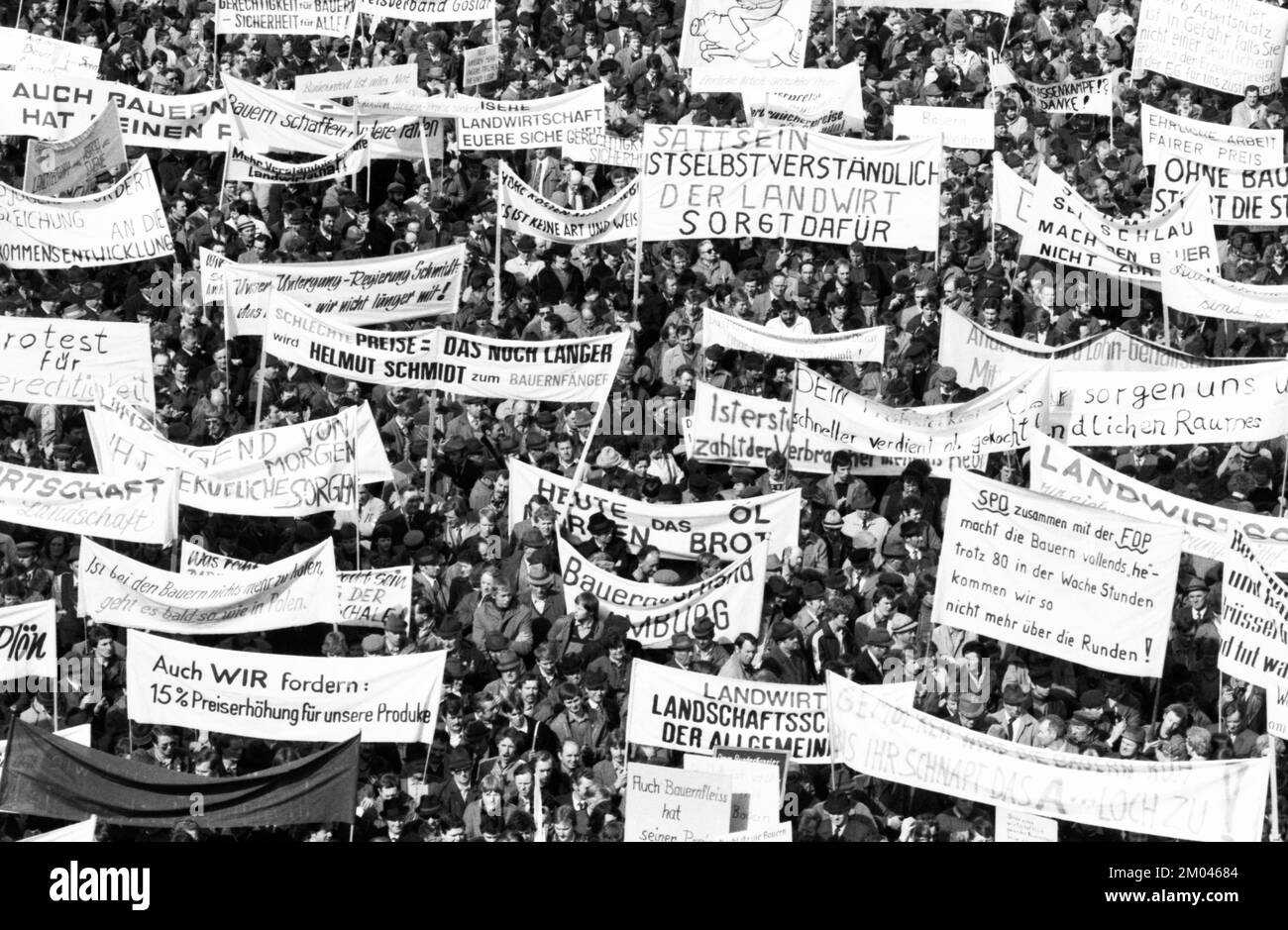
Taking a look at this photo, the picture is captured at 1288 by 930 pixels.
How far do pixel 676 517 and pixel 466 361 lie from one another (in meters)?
2.40

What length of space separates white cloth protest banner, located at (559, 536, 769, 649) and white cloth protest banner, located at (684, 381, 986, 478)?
1.81 meters

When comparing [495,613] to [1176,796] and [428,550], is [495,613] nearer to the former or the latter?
[428,550]

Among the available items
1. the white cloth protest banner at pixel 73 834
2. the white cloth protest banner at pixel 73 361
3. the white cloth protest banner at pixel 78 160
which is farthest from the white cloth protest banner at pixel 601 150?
the white cloth protest banner at pixel 73 834

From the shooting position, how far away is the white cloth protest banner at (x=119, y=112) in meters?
25.1

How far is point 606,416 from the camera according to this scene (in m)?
21.3

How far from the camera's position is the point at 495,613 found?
1861 centimetres

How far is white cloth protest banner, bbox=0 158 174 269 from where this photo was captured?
22.6 meters

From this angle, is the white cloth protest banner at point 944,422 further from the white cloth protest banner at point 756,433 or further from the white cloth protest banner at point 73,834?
the white cloth protest banner at point 73,834

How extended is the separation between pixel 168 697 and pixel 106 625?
1.20 meters

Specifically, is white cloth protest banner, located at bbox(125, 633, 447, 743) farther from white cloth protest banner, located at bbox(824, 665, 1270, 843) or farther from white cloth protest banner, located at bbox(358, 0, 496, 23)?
white cloth protest banner, located at bbox(358, 0, 496, 23)

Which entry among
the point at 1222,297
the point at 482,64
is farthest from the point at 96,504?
the point at 1222,297

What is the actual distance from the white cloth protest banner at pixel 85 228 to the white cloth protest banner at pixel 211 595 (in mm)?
4514

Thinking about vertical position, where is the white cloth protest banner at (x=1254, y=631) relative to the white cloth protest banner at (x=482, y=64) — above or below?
below
